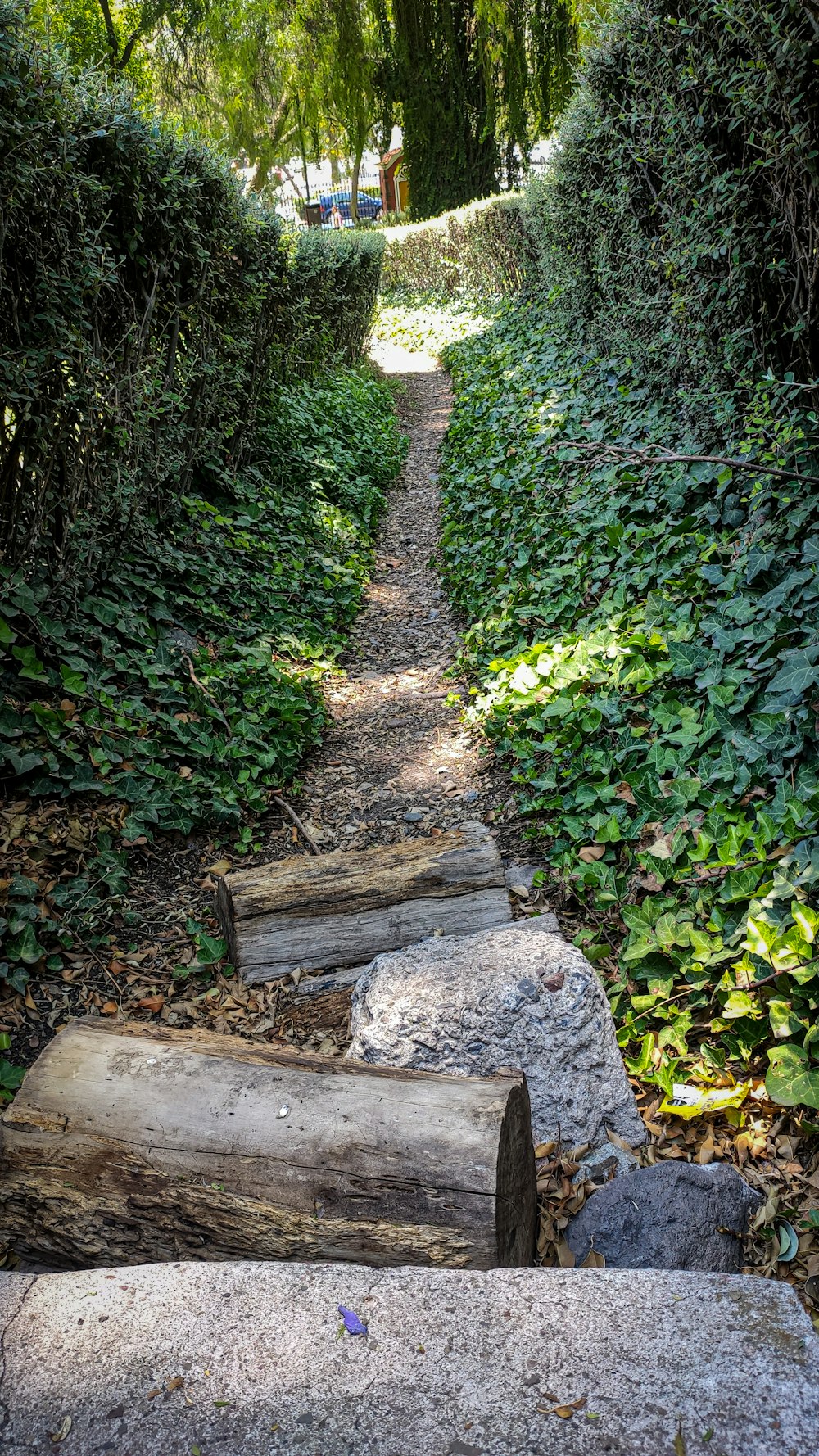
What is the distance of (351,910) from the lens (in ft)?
10.6

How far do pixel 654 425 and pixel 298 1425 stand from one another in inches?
200

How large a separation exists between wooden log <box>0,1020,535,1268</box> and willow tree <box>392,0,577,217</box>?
1971 cm

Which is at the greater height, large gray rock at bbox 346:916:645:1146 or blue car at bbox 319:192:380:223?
blue car at bbox 319:192:380:223

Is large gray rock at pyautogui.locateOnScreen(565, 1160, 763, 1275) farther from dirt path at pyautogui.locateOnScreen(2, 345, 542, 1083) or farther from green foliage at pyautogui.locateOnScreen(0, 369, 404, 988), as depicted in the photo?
green foliage at pyautogui.locateOnScreen(0, 369, 404, 988)

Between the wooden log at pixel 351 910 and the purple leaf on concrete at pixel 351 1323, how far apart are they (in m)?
1.54

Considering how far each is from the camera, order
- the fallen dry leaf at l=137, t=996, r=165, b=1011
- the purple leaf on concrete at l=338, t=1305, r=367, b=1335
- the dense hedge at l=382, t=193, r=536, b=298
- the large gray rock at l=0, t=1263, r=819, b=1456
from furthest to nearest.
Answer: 1. the dense hedge at l=382, t=193, r=536, b=298
2. the fallen dry leaf at l=137, t=996, r=165, b=1011
3. the purple leaf on concrete at l=338, t=1305, r=367, b=1335
4. the large gray rock at l=0, t=1263, r=819, b=1456

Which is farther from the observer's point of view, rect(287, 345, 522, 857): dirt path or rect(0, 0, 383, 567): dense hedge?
rect(287, 345, 522, 857): dirt path

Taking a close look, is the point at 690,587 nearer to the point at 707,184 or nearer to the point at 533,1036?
the point at 707,184

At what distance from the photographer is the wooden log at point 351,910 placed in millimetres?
3191

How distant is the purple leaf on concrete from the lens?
1.61 m

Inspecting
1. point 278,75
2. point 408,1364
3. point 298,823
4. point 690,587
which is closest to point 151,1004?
point 298,823

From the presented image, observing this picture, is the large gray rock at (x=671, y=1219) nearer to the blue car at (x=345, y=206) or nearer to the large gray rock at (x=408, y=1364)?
the large gray rock at (x=408, y=1364)

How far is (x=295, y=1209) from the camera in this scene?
1.96 metres

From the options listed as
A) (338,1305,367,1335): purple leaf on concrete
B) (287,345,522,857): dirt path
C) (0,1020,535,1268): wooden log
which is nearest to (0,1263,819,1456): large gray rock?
(338,1305,367,1335): purple leaf on concrete
